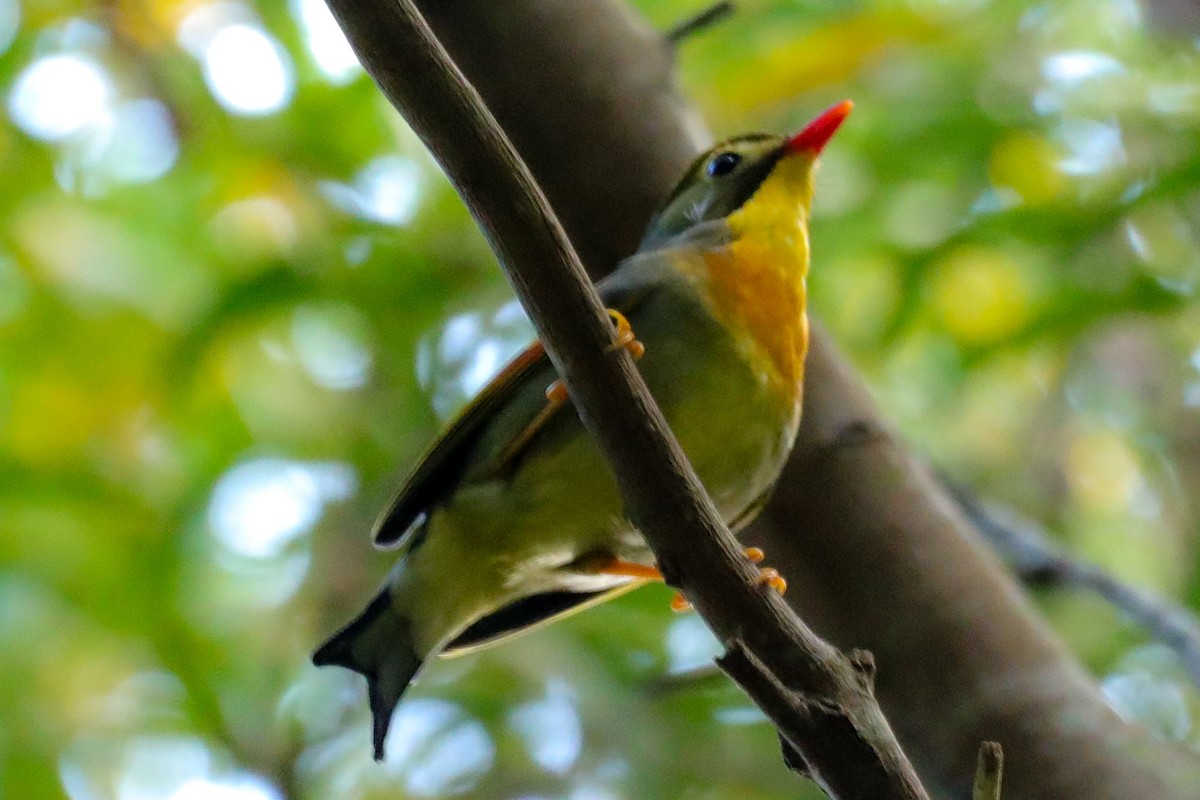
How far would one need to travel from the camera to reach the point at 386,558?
380cm

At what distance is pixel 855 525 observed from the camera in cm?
262

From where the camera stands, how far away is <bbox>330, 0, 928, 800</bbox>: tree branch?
1.64 m

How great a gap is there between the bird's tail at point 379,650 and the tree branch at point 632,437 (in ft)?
2.99

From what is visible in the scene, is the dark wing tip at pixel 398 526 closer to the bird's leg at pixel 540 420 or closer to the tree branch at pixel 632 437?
the bird's leg at pixel 540 420

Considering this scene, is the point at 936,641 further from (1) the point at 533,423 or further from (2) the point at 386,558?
(2) the point at 386,558

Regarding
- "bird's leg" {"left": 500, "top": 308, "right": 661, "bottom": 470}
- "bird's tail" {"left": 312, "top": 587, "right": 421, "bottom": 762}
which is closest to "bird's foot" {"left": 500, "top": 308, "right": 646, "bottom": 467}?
"bird's leg" {"left": 500, "top": 308, "right": 661, "bottom": 470}

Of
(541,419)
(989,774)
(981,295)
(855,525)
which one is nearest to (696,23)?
(541,419)

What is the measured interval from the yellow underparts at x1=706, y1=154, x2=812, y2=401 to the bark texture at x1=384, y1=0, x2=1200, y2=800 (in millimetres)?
166

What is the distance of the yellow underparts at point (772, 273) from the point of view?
2.61 metres

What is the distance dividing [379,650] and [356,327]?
131cm

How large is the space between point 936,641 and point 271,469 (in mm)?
2055

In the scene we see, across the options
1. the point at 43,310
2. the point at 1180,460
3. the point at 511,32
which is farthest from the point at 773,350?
the point at 1180,460

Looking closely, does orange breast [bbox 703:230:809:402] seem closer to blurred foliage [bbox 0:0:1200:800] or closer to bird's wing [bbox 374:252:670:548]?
bird's wing [bbox 374:252:670:548]

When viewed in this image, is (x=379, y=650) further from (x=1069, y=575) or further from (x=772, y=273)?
(x=1069, y=575)
